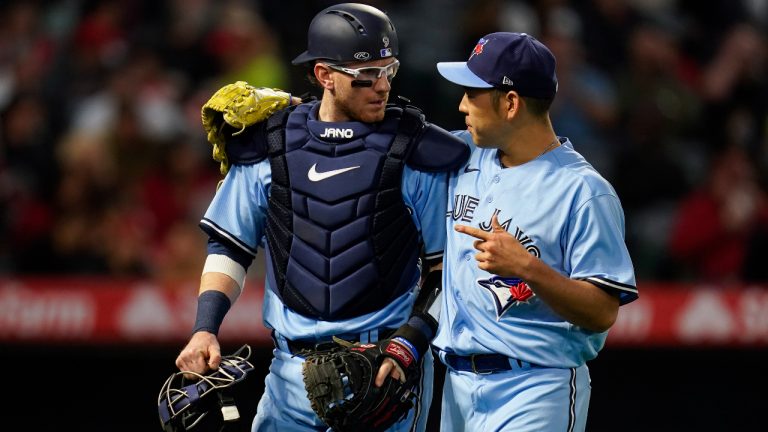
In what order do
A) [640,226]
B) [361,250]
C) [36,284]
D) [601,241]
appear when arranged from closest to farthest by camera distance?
1. [601,241]
2. [361,250]
3. [36,284]
4. [640,226]

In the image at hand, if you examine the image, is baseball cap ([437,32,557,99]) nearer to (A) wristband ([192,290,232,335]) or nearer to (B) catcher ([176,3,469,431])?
(B) catcher ([176,3,469,431])

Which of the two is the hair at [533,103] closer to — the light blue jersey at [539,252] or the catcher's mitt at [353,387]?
the light blue jersey at [539,252]

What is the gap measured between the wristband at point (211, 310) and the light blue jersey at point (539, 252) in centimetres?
74

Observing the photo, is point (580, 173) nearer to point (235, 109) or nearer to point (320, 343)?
point (320, 343)

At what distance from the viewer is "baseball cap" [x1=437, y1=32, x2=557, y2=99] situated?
3.83 m

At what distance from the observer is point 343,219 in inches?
159

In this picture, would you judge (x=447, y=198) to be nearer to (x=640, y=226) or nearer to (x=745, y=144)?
(x=640, y=226)

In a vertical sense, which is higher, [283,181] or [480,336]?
[283,181]

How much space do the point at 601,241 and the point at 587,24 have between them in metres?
5.63

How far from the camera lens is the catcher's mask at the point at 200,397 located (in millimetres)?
3930

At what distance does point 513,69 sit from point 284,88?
4574mm

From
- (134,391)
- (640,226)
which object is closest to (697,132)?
(640,226)

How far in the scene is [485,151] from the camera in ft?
13.3

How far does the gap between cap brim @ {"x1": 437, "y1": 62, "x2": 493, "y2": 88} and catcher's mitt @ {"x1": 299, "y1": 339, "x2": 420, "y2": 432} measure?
0.82 m
